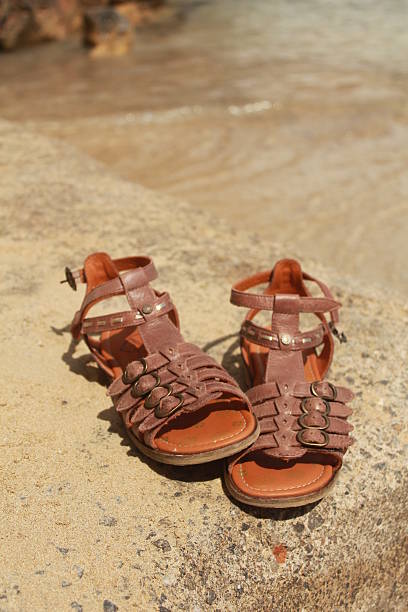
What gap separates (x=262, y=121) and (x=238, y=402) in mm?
6669

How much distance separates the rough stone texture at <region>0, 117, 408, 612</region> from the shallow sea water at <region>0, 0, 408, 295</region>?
1.52 m

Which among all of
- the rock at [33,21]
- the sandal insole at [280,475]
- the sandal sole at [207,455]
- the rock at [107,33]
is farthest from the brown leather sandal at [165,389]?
the rock at [33,21]

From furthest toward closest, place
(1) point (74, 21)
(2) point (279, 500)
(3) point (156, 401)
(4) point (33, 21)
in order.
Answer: (1) point (74, 21) < (4) point (33, 21) < (3) point (156, 401) < (2) point (279, 500)

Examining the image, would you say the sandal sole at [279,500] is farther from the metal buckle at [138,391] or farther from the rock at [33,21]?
the rock at [33,21]

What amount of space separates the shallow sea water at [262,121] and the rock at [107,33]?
0.35m

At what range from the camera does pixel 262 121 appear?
8047 mm

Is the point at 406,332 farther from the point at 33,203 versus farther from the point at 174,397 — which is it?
the point at 33,203

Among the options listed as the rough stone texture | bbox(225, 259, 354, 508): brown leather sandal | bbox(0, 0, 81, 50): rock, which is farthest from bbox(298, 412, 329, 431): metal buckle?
bbox(0, 0, 81, 50): rock

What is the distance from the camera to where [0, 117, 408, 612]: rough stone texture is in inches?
68.0

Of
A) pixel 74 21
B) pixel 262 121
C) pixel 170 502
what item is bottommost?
pixel 262 121

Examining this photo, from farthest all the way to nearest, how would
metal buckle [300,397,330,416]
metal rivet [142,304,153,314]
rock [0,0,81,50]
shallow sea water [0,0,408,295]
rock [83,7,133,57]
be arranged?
rock [0,0,81,50]
rock [83,7,133,57]
shallow sea water [0,0,408,295]
metal rivet [142,304,153,314]
metal buckle [300,397,330,416]

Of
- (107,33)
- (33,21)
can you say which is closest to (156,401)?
(107,33)

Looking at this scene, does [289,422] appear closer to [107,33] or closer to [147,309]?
[147,309]

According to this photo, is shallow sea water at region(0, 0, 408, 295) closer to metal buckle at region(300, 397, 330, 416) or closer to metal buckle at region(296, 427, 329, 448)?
metal buckle at region(300, 397, 330, 416)
